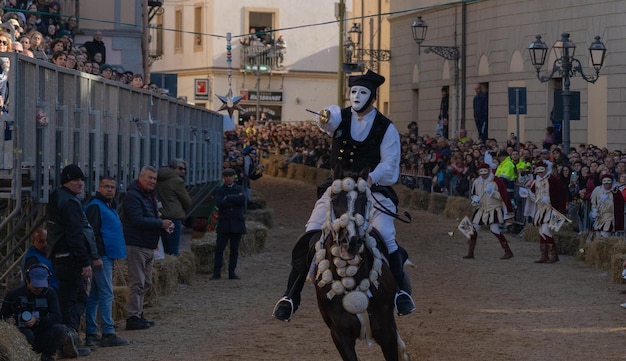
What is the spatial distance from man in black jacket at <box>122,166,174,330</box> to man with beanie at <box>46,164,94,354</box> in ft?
6.14

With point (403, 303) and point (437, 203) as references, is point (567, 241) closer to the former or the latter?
point (437, 203)

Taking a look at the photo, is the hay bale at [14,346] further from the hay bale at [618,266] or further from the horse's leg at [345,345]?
the hay bale at [618,266]

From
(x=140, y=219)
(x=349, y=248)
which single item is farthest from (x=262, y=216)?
(x=349, y=248)

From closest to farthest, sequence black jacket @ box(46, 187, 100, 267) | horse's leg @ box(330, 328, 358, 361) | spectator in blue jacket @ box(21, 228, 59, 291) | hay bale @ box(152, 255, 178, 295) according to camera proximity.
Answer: horse's leg @ box(330, 328, 358, 361) → black jacket @ box(46, 187, 100, 267) → spectator in blue jacket @ box(21, 228, 59, 291) → hay bale @ box(152, 255, 178, 295)

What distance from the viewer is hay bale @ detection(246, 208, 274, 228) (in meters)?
28.6

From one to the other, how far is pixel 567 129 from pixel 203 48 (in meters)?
47.0

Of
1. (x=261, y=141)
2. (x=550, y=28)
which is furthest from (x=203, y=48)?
(x=550, y=28)

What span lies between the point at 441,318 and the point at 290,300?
4799 millimetres

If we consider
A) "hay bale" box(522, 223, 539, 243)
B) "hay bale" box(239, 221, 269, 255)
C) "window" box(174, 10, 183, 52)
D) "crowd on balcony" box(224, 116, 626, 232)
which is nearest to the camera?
"hay bale" box(239, 221, 269, 255)

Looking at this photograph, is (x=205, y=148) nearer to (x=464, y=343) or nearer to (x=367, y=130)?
(x=464, y=343)

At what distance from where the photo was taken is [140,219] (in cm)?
1454

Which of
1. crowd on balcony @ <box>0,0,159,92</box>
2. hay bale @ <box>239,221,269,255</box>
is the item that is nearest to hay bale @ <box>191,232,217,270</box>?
hay bale @ <box>239,221,269,255</box>

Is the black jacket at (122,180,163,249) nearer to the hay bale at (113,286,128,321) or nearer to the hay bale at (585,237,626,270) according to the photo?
the hay bale at (113,286,128,321)

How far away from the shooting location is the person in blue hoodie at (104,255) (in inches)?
528
